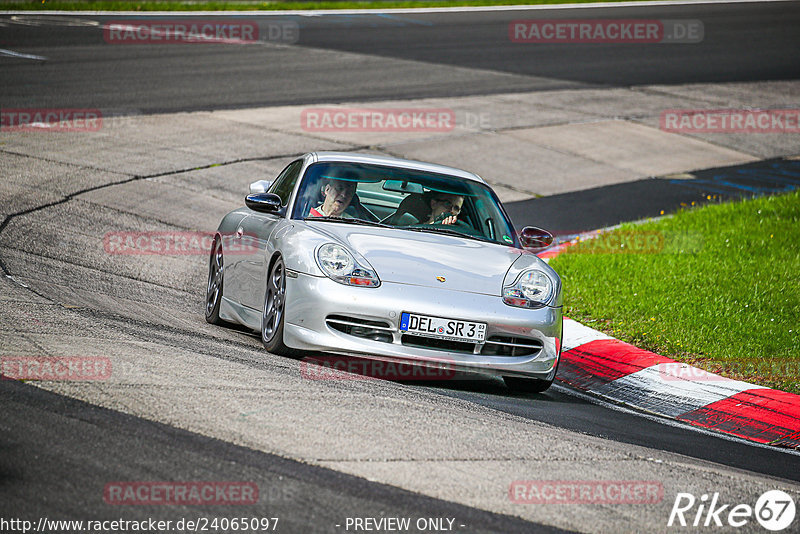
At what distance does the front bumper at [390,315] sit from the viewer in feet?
21.5

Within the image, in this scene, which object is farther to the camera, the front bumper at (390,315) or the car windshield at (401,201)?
the car windshield at (401,201)

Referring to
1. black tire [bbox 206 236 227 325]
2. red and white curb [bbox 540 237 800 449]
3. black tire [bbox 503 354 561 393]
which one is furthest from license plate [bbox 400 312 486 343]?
black tire [bbox 206 236 227 325]

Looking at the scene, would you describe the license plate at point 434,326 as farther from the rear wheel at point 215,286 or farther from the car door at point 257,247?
the rear wheel at point 215,286

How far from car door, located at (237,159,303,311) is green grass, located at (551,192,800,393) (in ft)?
9.62

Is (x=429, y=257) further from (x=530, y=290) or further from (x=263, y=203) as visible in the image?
(x=263, y=203)

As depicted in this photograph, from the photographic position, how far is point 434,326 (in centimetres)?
658

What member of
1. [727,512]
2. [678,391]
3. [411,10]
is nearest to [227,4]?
[411,10]

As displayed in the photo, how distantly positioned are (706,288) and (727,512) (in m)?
5.58

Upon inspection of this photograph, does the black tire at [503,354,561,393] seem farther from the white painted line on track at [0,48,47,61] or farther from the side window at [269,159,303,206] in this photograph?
the white painted line on track at [0,48,47,61]

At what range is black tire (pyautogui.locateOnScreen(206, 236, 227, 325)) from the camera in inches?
331

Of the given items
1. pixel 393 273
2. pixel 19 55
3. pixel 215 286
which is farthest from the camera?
pixel 19 55

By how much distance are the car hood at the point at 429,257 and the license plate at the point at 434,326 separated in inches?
9.4

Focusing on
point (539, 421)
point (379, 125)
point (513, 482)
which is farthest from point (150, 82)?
point (513, 482)

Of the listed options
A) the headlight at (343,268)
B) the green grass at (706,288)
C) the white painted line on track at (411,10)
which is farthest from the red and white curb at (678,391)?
the white painted line on track at (411,10)
